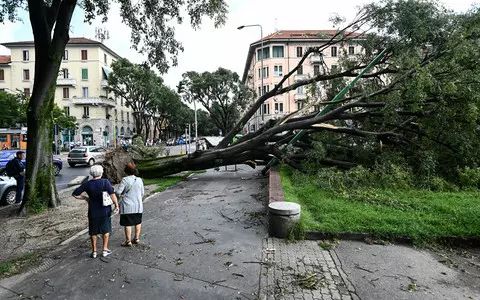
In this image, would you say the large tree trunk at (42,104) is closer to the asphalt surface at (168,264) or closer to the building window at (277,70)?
the asphalt surface at (168,264)

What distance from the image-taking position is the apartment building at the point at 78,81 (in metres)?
50.0

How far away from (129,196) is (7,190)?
7047mm

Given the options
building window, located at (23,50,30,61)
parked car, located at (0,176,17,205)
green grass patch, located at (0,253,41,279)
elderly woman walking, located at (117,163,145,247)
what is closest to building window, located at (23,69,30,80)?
building window, located at (23,50,30,61)

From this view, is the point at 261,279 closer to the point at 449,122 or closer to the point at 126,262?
the point at 126,262

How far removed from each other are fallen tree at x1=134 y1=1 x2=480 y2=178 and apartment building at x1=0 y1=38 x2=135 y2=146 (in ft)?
142

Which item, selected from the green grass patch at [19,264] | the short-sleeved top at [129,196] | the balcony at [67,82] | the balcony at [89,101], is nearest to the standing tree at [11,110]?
the balcony at [89,101]

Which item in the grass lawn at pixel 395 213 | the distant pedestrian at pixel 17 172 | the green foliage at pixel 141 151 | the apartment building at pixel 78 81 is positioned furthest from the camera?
the apartment building at pixel 78 81

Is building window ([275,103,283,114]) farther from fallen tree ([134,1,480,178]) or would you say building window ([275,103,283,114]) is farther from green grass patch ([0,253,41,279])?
green grass patch ([0,253,41,279])

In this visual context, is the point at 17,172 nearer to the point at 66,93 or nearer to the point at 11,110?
the point at 11,110

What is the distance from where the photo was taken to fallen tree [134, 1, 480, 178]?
8453mm

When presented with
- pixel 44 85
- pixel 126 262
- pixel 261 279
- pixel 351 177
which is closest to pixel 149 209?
pixel 126 262

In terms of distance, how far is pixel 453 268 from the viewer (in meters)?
4.25

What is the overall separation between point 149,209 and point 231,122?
42.6 metres

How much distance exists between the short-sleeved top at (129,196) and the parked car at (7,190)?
6.85m
